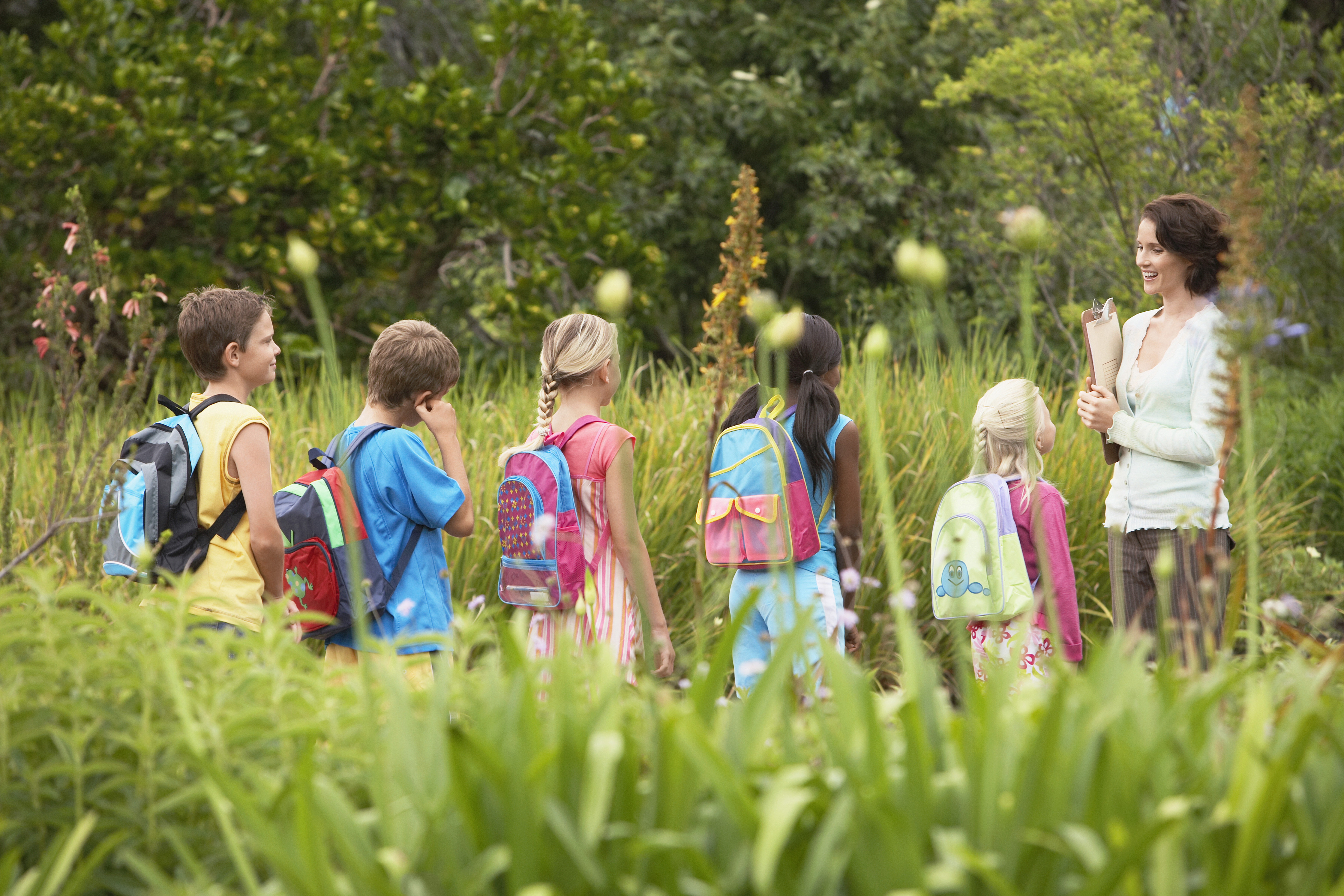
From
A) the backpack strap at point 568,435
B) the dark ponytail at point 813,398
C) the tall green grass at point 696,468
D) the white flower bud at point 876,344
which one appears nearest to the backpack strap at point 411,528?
the backpack strap at point 568,435

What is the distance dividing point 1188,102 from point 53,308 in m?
7.35

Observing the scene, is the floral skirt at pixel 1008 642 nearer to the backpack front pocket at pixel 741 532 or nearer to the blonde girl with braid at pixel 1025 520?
the blonde girl with braid at pixel 1025 520

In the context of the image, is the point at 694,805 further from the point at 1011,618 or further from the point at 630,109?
the point at 630,109

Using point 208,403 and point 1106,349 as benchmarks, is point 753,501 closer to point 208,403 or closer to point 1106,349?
point 1106,349

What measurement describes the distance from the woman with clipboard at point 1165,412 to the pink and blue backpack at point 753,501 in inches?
38.4

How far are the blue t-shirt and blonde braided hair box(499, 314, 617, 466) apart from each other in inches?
11.5

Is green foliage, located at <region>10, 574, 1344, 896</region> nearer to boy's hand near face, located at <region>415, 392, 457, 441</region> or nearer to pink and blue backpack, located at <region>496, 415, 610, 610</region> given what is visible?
pink and blue backpack, located at <region>496, 415, 610, 610</region>

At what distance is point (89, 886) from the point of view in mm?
1570

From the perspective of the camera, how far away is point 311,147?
813cm

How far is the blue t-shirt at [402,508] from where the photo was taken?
3170mm

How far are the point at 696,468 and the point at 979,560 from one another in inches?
79.3

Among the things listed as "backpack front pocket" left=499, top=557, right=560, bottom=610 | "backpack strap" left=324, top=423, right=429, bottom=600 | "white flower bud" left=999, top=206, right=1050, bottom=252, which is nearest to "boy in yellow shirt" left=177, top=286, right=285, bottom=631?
"backpack strap" left=324, top=423, right=429, bottom=600

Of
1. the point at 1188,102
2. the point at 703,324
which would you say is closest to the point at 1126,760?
the point at 703,324

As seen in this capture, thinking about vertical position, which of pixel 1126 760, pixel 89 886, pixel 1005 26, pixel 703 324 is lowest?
pixel 89 886
